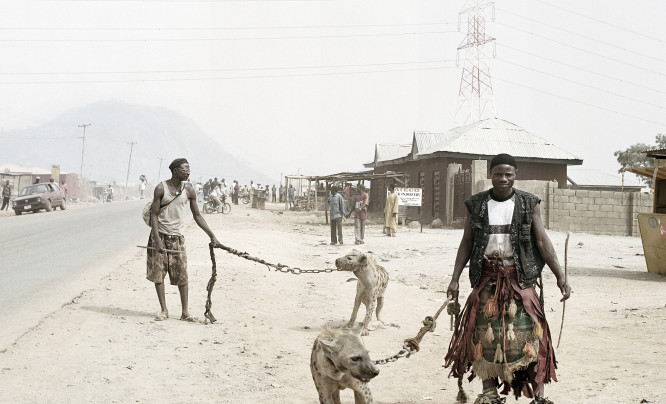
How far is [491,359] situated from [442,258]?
12.0m

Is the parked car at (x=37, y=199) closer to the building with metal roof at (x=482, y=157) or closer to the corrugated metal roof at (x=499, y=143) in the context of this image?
the building with metal roof at (x=482, y=157)

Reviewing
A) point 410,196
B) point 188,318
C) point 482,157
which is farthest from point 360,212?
point 482,157

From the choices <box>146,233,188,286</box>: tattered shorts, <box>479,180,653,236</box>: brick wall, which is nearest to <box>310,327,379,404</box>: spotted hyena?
<box>146,233,188,286</box>: tattered shorts

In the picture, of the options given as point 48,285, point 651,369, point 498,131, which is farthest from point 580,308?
point 498,131

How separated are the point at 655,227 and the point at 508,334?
10477 mm

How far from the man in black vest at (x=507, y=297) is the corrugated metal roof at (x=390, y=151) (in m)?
40.0

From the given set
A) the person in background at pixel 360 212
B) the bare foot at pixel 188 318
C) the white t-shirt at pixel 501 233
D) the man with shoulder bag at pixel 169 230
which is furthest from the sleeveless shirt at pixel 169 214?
the person in background at pixel 360 212

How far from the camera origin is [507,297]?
4.29 metres

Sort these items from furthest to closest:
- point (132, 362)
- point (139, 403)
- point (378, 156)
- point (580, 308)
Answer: point (378, 156)
point (580, 308)
point (132, 362)
point (139, 403)

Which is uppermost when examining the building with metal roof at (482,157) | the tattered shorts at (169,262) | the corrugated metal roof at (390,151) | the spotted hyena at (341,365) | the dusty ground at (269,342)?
the corrugated metal roof at (390,151)

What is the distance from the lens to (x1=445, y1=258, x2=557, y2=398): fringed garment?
4246mm

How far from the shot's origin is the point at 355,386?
415 centimetres

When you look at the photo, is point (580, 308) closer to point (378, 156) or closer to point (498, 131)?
point (498, 131)

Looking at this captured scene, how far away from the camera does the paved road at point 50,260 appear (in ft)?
27.9
